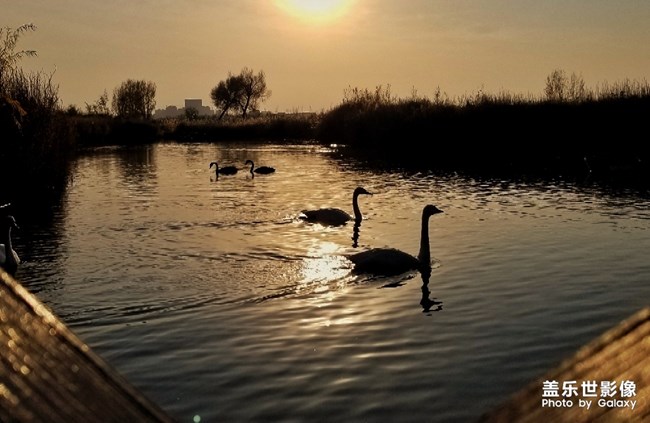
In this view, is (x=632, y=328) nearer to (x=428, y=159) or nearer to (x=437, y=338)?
(x=437, y=338)

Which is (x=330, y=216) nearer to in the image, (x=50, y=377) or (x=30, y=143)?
(x=30, y=143)

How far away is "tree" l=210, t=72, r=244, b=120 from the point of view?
460ft

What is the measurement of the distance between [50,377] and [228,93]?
142 metres

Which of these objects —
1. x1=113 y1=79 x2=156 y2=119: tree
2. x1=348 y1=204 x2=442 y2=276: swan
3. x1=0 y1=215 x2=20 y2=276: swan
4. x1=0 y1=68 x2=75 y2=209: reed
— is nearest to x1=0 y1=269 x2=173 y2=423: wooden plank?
x1=348 y1=204 x2=442 y2=276: swan

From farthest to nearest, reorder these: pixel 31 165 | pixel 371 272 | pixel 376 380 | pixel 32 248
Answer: pixel 31 165
pixel 32 248
pixel 371 272
pixel 376 380

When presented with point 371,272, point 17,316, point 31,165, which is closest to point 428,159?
point 31,165

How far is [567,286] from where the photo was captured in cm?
1364

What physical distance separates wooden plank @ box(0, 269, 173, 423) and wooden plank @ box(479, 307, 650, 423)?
490 millimetres

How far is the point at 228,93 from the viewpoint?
461ft

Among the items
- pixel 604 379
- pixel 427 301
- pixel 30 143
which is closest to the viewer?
pixel 604 379

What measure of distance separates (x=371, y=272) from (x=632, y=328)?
1406 centimetres

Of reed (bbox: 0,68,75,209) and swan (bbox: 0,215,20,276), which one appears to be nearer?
swan (bbox: 0,215,20,276)

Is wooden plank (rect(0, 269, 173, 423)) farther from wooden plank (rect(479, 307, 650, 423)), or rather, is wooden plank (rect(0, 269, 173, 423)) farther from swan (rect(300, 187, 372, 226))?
swan (rect(300, 187, 372, 226))

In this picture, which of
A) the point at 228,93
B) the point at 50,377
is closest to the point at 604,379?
the point at 50,377
